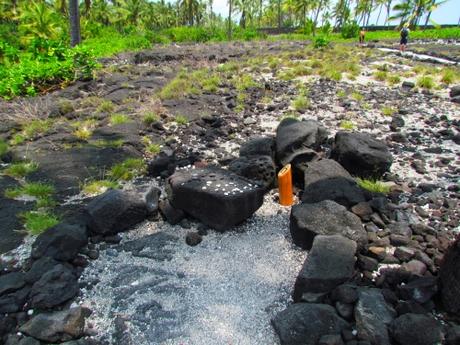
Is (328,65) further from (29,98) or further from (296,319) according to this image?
(296,319)

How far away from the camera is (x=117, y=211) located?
4.42m

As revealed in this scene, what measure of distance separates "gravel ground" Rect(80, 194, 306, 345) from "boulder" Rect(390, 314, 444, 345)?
95 cm

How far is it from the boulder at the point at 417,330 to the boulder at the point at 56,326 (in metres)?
2.50

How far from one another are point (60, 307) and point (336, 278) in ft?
8.07

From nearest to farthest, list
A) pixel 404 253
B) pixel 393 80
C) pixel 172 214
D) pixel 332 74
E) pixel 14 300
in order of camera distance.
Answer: pixel 14 300 → pixel 404 253 → pixel 172 214 → pixel 393 80 → pixel 332 74

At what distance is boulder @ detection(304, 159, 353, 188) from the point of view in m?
4.95

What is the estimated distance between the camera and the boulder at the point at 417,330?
2773 millimetres

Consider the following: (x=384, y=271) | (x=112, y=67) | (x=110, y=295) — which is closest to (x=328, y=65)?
(x=112, y=67)

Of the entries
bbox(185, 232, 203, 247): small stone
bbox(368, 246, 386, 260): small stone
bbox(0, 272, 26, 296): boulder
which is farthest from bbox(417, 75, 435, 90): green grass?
bbox(0, 272, 26, 296): boulder

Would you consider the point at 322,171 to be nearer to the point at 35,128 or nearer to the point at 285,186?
the point at 285,186

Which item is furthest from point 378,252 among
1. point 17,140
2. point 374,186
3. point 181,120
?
point 17,140

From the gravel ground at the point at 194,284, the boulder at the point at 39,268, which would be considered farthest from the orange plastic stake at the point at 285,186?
the boulder at the point at 39,268

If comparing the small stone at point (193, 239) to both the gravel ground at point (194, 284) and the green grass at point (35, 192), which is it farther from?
the green grass at point (35, 192)

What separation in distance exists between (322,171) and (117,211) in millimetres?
2663
